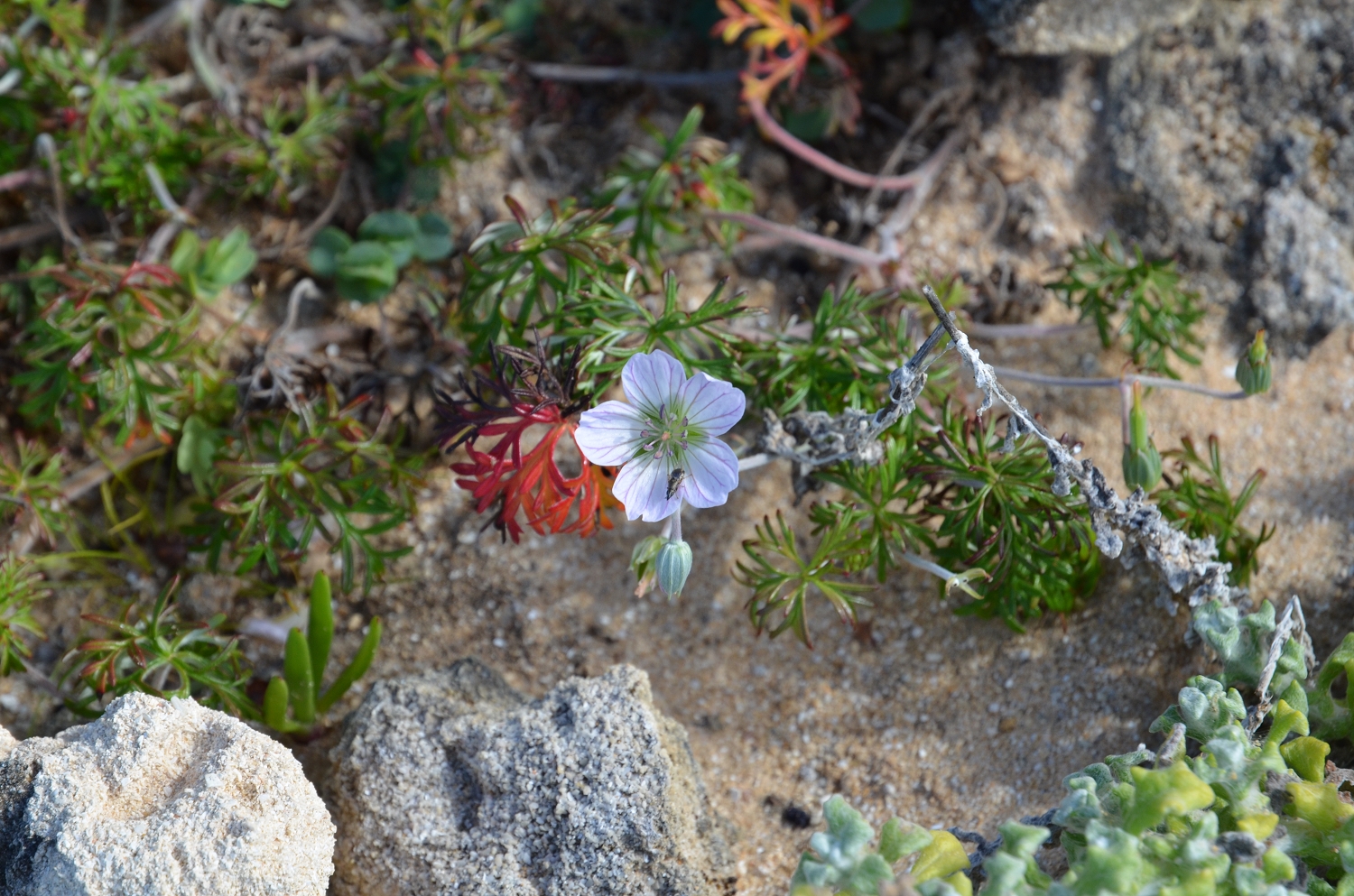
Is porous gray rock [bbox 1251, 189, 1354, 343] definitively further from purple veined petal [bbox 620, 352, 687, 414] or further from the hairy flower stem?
purple veined petal [bbox 620, 352, 687, 414]

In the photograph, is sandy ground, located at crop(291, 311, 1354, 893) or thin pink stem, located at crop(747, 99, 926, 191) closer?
A: sandy ground, located at crop(291, 311, 1354, 893)

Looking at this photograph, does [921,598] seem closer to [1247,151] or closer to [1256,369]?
[1256,369]

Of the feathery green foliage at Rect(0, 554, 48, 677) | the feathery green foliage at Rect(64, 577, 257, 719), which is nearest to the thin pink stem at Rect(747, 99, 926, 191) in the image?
the feathery green foliage at Rect(64, 577, 257, 719)

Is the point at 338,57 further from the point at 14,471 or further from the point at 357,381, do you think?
the point at 14,471

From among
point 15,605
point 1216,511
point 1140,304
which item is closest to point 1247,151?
point 1140,304

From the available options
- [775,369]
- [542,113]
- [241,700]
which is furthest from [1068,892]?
[542,113]
